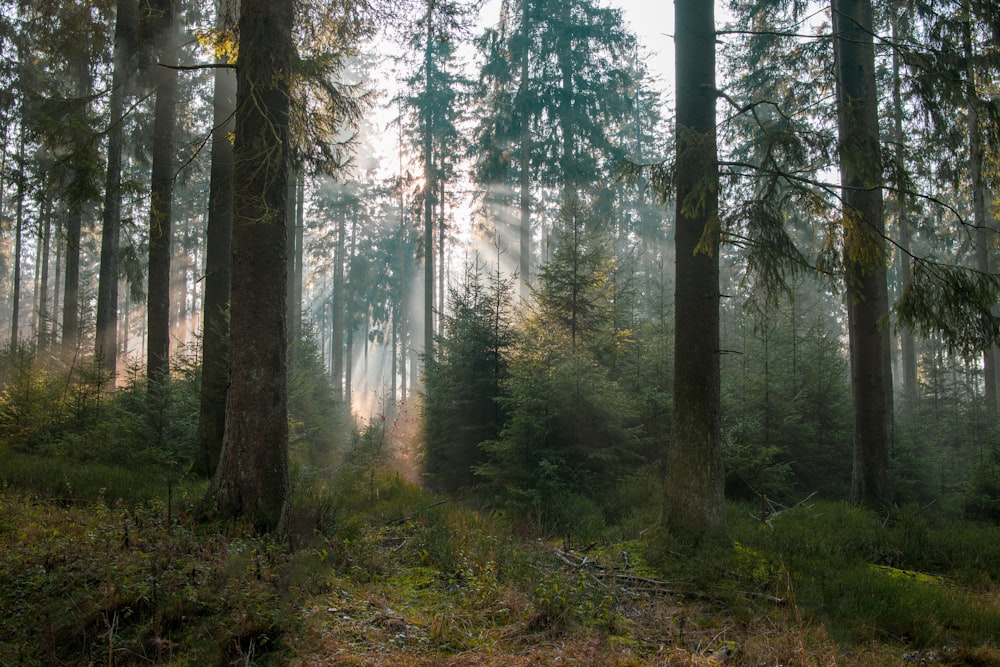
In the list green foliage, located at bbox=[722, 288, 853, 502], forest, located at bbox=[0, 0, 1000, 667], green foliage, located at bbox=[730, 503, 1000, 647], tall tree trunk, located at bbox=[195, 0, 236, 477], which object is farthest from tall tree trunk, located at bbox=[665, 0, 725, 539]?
tall tree trunk, located at bbox=[195, 0, 236, 477]

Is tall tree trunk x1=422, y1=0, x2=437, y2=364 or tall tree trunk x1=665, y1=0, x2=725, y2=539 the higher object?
tall tree trunk x1=422, y1=0, x2=437, y2=364

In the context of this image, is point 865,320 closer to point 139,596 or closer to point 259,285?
point 259,285

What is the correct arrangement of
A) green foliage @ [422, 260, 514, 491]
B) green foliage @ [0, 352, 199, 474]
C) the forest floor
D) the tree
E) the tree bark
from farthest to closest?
the tree → the tree bark → green foliage @ [422, 260, 514, 491] → green foliage @ [0, 352, 199, 474] → the forest floor

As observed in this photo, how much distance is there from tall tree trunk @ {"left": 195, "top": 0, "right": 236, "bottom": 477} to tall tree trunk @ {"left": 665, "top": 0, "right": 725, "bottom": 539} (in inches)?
259

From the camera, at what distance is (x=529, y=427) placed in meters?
9.16

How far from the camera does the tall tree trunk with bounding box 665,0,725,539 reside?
6523 millimetres

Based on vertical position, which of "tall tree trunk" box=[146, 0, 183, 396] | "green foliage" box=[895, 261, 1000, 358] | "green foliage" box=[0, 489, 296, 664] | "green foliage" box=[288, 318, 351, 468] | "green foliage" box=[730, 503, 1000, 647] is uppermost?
"tall tree trunk" box=[146, 0, 183, 396]

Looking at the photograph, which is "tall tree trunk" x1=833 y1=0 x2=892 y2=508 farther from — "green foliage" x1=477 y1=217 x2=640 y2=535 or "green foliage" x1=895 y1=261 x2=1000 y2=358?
"green foliage" x1=477 y1=217 x2=640 y2=535

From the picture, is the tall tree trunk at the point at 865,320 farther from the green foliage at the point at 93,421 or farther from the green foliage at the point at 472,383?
the green foliage at the point at 93,421

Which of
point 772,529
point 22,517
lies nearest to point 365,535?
point 22,517

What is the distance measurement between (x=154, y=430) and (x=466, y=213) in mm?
14439

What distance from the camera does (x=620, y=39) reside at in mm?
17156

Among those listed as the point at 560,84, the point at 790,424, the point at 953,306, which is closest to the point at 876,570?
the point at 953,306

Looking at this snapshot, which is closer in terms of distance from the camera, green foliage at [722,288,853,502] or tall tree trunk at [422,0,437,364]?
green foliage at [722,288,853,502]
